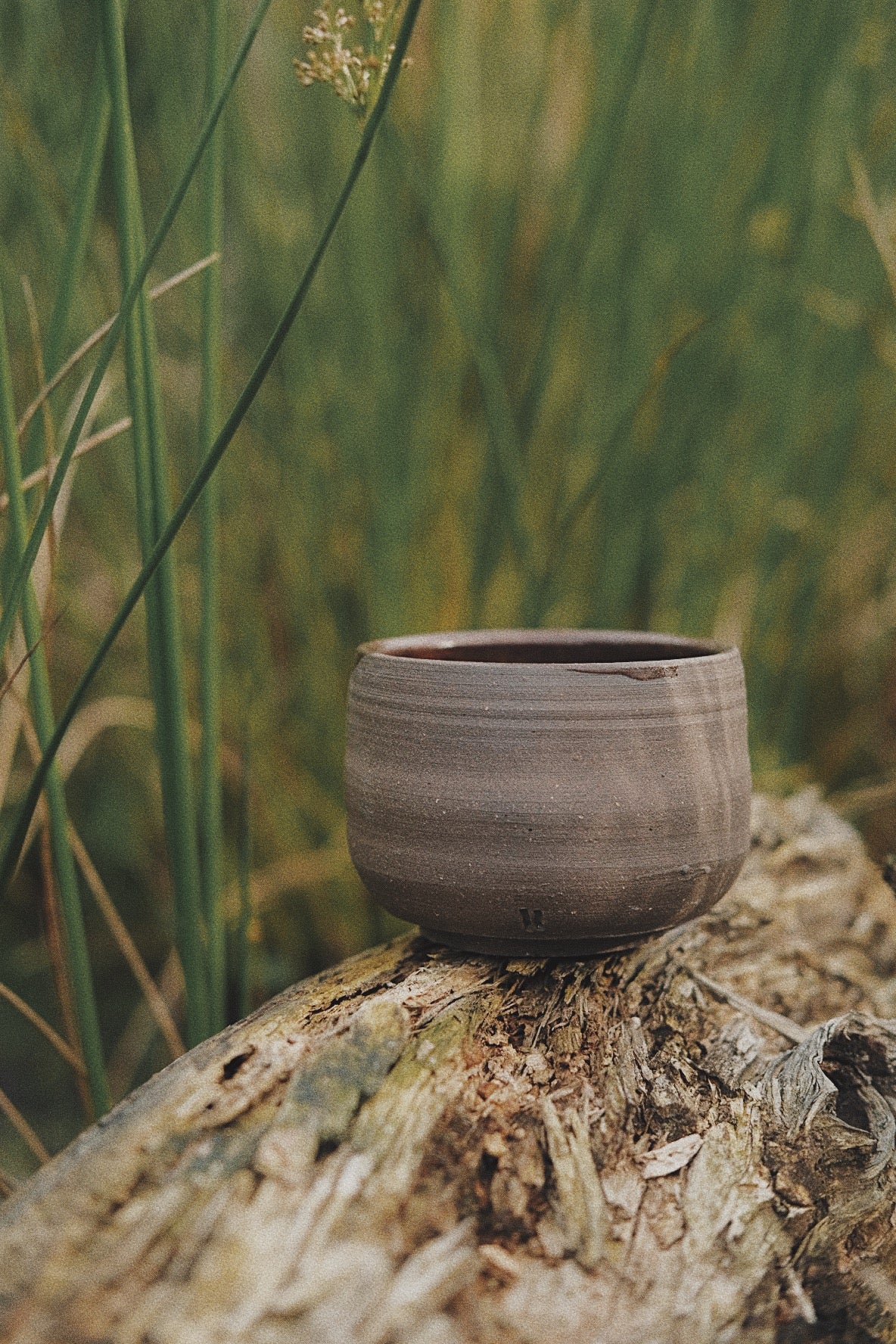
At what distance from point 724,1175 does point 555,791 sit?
18 centimetres

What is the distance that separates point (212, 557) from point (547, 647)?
0.24 metres

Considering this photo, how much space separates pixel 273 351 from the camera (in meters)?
0.45

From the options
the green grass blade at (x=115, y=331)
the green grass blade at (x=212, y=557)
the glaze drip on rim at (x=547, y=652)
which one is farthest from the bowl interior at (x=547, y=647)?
the green grass blade at (x=115, y=331)

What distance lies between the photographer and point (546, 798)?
55cm

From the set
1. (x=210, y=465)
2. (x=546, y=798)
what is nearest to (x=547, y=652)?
(x=546, y=798)

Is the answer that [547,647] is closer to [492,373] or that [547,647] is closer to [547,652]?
[547,652]

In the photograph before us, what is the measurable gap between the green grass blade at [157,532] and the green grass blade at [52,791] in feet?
0.16

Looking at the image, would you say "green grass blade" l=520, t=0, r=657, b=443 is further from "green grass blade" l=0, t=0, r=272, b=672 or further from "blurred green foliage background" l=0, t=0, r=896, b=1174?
"green grass blade" l=0, t=0, r=272, b=672

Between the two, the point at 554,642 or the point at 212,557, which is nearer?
the point at 212,557

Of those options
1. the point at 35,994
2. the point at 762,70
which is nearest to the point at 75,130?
the point at 762,70

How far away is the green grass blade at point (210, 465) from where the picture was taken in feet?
1.44

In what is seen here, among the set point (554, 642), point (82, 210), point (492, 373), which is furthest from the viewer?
point (492, 373)

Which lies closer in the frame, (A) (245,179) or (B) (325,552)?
(A) (245,179)

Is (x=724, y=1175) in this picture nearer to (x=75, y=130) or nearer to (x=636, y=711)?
(x=636, y=711)
